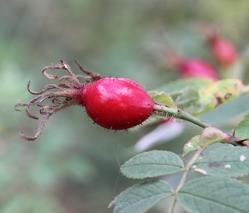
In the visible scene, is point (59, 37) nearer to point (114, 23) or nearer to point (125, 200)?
point (114, 23)

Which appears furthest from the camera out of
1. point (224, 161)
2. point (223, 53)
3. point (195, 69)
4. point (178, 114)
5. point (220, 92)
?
point (223, 53)

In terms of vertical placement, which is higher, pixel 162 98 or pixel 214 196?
pixel 162 98

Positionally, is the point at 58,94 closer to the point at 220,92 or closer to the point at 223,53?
the point at 220,92

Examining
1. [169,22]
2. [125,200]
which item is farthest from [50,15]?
[125,200]

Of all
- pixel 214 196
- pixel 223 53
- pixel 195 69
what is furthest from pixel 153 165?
pixel 223 53

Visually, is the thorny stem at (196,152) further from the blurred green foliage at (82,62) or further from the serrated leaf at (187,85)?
the serrated leaf at (187,85)

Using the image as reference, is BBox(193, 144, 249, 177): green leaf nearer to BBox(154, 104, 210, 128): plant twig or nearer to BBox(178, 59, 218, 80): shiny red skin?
BBox(154, 104, 210, 128): plant twig

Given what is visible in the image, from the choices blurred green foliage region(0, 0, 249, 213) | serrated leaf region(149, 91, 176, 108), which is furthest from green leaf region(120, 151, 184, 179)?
blurred green foliage region(0, 0, 249, 213)
